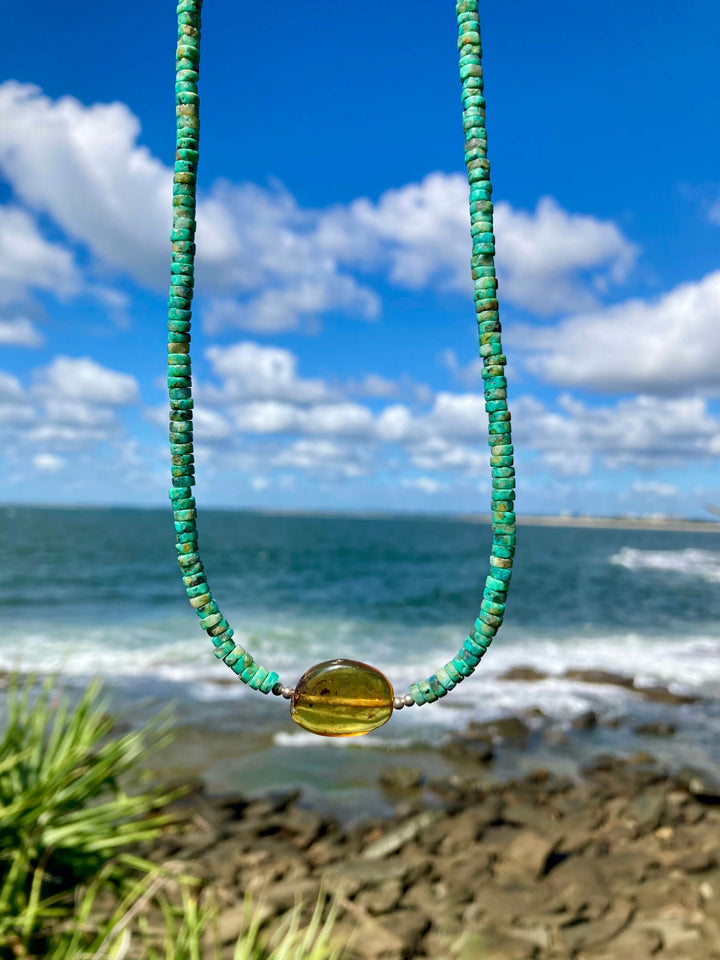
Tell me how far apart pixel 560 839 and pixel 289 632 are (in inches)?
630

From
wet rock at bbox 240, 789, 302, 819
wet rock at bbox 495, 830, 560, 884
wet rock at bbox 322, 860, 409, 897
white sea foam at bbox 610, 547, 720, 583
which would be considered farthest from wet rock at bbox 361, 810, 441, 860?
white sea foam at bbox 610, 547, 720, 583

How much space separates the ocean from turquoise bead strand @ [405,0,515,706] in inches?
161

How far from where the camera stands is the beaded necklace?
3.99 ft

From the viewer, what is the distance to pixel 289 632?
23703mm

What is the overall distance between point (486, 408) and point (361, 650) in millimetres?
20259

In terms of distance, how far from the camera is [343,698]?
4.30 feet

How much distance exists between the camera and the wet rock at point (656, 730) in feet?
42.4

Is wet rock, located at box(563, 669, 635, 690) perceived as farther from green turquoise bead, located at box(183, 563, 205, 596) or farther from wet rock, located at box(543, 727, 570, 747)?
green turquoise bead, located at box(183, 563, 205, 596)

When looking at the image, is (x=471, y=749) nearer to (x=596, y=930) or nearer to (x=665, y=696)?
(x=596, y=930)

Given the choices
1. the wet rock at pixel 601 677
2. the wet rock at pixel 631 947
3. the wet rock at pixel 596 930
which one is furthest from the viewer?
the wet rock at pixel 601 677

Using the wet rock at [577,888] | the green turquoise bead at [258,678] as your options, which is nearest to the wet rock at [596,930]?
the wet rock at [577,888]

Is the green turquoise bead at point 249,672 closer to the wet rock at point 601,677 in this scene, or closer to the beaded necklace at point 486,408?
the beaded necklace at point 486,408

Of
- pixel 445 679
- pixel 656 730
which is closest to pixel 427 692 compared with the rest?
pixel 445 679

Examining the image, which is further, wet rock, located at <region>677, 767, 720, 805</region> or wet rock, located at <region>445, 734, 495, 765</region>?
wet rock, located at <region>445, 734, 495, 765</region>
